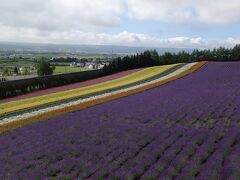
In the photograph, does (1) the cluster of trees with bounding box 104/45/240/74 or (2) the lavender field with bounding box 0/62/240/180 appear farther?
(1) the cluster of trees with bounding box 104/45/240/74

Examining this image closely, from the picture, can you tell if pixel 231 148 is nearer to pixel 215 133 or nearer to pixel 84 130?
pixel 215 133

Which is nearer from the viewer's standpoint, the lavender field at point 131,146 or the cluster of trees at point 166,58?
the lavender field at point 131,146

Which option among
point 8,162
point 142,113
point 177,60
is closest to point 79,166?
point 8,162

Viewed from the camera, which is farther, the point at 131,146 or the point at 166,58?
the point at 166,58

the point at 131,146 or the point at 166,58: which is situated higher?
the point at 131,146
